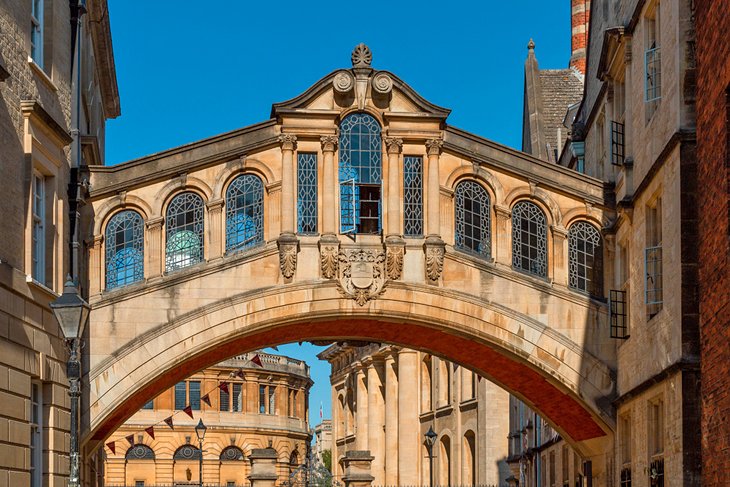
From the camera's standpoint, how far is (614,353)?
25.0m

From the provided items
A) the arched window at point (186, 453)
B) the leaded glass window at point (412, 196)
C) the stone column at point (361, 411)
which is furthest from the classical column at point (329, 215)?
the arched window at point (186, 453)

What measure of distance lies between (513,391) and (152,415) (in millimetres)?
60318

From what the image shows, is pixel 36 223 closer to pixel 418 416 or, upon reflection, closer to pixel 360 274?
pixel 360 274

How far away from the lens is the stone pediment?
2489 centimetres

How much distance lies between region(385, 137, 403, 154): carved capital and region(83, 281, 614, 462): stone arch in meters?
2.44

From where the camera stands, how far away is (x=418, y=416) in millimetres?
57969

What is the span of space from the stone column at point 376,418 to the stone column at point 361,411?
114 cm

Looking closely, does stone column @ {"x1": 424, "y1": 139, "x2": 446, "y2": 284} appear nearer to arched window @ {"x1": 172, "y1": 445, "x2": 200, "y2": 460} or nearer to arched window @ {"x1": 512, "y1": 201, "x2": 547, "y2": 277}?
arched window @ {"x1": 512, "y1": 201, "x2": 547, "y2": 277}

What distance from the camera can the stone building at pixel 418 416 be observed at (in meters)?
48.2

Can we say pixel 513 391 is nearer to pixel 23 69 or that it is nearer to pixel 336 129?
pixel 336 129

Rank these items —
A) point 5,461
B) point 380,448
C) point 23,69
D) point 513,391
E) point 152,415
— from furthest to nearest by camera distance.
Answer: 1. point 152,415
2. point 380,448
3. point 513,391
4. point 23,69
5. point 5,461

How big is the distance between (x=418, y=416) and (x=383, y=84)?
34563mm

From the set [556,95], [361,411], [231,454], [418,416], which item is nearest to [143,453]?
[231,454]

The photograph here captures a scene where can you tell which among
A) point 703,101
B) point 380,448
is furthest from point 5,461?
point 380,448
